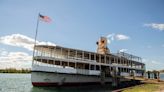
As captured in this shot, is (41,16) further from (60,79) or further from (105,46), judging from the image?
(105,46)

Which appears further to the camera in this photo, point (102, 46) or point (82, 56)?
point (102, 46)

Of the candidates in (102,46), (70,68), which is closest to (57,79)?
(70,68)

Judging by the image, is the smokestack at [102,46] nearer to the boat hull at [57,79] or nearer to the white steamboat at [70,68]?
the white steamboat at [70,68]

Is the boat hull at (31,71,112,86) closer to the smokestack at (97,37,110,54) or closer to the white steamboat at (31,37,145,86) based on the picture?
the white steamboat at (31,37,145,86)

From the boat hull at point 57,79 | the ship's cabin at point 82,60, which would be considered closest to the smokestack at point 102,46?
the ship's cabin at point 82,60

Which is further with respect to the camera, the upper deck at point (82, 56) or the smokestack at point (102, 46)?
the smokestack at point (102, 46)

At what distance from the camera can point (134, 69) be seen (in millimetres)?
48625

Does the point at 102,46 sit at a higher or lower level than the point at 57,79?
higher

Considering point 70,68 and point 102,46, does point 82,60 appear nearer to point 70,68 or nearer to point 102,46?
point 70,68

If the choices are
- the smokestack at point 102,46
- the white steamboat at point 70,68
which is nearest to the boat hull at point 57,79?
the white steamboat at point 70,68

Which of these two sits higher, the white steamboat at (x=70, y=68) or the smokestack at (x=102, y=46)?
the smokestack at (x=102, y=46)

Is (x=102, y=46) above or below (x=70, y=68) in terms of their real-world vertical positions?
above

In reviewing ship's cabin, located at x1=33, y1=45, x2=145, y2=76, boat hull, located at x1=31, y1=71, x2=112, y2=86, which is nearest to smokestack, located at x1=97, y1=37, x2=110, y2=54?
ship's cabin, located at x1=33, y1=45, x2=145, y2=76

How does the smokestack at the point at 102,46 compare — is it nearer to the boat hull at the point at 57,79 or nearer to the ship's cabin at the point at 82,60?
the ship's cabin at the point at 82,60
